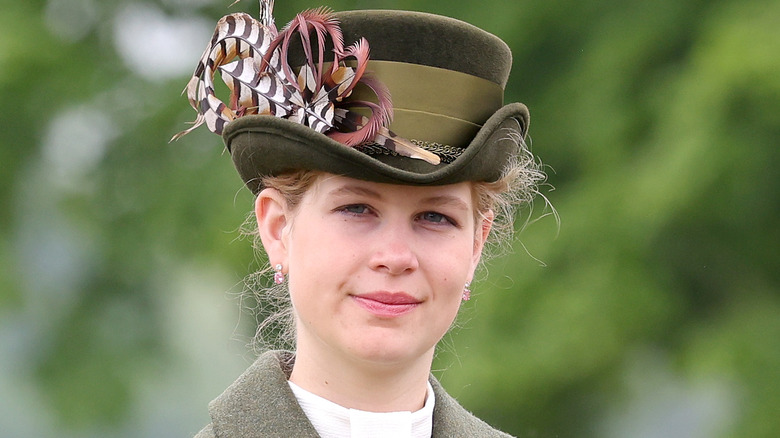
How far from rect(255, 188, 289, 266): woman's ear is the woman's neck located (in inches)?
8.1

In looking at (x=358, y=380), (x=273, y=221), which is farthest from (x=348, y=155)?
(x=358, y=380)

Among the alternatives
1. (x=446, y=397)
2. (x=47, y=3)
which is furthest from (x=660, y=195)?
(x=47, y=3)

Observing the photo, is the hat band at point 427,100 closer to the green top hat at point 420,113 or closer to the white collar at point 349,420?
the green top hat at point 420,113

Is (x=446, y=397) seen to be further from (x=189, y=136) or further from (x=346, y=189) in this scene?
(x=189, y=136)

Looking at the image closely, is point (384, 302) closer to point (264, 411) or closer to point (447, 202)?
point (447, 202)

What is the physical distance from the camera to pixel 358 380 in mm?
2939

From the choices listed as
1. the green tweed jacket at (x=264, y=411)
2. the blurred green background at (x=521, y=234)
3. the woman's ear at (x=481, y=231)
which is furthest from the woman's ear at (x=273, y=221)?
the blurred green background at (x=521, y=234)

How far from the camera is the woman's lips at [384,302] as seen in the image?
283 centimetres

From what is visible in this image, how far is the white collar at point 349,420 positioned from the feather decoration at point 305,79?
1.84ft

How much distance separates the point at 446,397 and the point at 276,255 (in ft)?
1.76

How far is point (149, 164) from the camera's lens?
20.5ft

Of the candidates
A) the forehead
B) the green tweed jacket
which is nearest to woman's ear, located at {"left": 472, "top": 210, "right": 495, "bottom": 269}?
the forehead

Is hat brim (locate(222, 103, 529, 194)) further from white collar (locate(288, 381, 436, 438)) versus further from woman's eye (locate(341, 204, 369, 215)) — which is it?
white collar (locate(288, 381, 436, 438))

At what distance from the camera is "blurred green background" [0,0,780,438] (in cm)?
514
